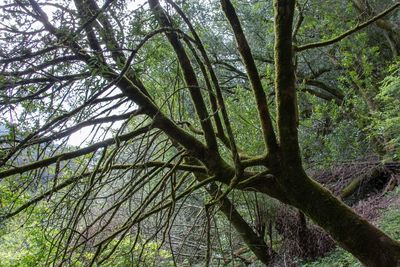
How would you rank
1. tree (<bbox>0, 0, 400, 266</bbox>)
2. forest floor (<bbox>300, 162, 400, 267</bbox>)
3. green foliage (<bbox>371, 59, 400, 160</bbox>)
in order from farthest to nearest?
forest floor (<bbox>300, 162, 400, 267</bbox>) → green foliage (<bbox>371, 59, 400, 160</bbox>) → tree (<bbox>0, 0, 400, 266</bbox>)

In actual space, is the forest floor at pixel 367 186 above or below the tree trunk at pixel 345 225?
above

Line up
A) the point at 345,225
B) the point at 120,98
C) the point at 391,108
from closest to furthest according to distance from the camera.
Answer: the point at 120,98 < the point at 345,225 < the point at 391,108

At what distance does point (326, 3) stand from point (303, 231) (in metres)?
4.67

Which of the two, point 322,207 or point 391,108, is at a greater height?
point 391,108

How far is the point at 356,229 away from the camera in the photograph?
116 inches

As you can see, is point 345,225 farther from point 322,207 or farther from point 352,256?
point 352,256

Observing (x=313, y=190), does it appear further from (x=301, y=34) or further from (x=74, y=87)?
(x=301, y=34)

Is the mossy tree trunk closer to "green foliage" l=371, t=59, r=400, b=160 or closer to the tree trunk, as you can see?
the tree trunk

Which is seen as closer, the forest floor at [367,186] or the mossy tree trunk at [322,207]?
the mossy tree trunk at [322,207]

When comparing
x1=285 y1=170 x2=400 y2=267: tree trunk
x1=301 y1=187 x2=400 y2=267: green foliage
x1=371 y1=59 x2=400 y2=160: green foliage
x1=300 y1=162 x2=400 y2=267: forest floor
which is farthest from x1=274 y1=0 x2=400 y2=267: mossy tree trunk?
x1=300 y1=162 x2=400 y2=267: forest floor

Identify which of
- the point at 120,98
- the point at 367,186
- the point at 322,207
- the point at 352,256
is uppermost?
the point at 120,98

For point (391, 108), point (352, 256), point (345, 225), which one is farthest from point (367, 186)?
point (345, 225)

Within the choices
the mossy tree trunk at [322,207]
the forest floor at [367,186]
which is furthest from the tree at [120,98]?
the forest floor at [367,186]

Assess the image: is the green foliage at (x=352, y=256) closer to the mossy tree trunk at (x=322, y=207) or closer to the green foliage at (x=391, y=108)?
the green foliage at (x=391, y=108)
